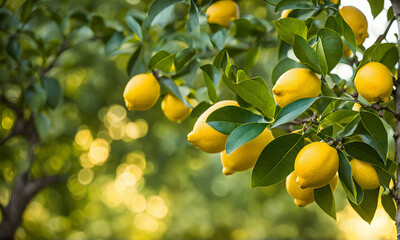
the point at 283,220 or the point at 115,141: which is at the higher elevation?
the point at 115,141

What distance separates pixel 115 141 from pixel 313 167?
9.26 ft

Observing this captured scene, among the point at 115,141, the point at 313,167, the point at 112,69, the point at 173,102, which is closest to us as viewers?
the point at 313,167

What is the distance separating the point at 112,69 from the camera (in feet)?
8.50

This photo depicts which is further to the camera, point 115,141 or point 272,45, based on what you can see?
point 115,141

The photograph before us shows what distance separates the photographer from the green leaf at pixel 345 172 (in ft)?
1.34

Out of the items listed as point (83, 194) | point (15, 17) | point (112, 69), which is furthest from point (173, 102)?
point (83, 194)

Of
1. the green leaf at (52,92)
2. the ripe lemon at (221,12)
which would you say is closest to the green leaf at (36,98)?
the green leaf at (52,92)

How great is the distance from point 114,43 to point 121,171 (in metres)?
3.08

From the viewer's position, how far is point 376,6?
20.9 inches

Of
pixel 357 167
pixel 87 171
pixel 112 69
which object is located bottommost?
pixel 87 171

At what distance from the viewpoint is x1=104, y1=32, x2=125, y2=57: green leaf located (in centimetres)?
79

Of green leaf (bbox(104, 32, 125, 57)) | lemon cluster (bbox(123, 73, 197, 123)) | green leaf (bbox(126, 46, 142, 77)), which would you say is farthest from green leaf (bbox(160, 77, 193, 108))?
green leaf (bbox(104, 32, 125, 57))

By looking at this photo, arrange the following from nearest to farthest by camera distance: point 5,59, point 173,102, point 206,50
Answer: point 173,102 < point 206,50 < point 5,59

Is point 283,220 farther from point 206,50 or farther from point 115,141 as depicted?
point 206,50
